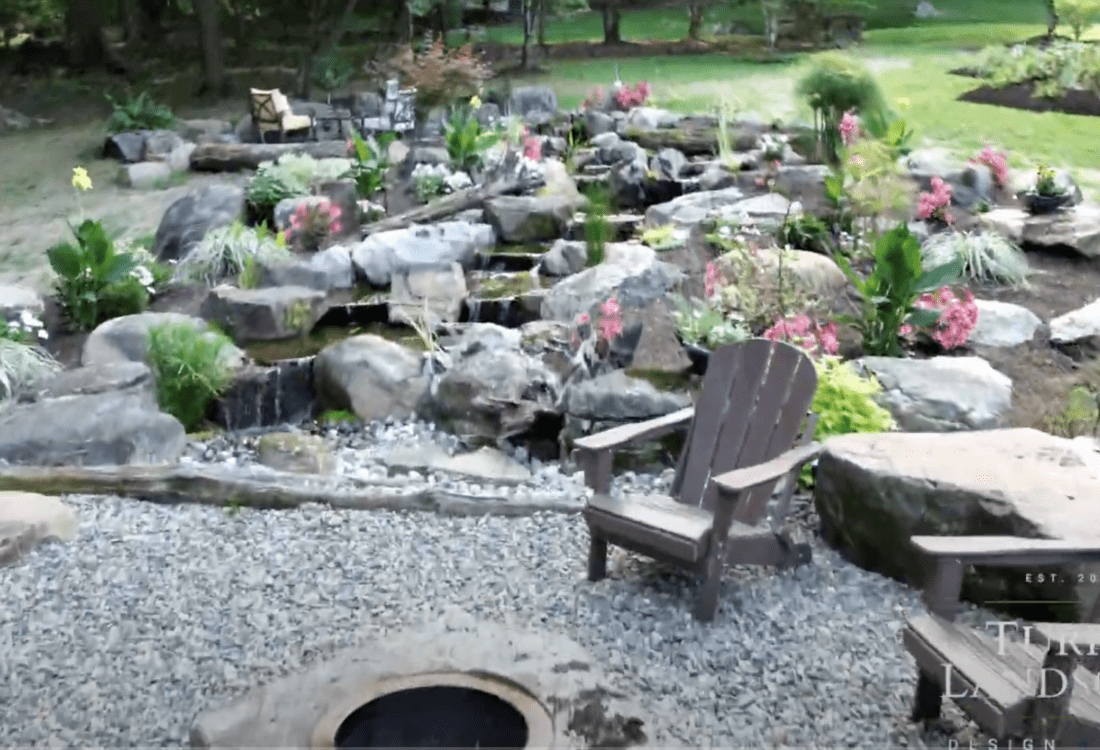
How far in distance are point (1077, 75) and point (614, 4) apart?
681 cm

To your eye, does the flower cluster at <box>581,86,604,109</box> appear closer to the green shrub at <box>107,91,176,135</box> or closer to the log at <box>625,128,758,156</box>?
the log at <box>625,128,758,156</box>

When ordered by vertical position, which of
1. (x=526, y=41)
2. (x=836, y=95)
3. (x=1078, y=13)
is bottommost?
(x=836, y=95)

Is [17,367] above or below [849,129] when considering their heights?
below

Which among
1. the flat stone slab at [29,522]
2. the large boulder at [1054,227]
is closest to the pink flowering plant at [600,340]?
the flat stone slab at [29,522]

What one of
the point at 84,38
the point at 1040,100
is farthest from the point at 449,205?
the point at 84,38

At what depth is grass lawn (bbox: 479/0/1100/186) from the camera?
26.6 ft

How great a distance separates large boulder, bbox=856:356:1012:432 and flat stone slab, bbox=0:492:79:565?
122 inches

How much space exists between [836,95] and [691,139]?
75.8 inches

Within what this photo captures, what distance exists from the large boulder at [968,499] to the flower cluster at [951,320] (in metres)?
1.33

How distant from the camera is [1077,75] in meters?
8.50

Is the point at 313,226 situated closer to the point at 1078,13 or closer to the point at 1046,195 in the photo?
the point at 1046,195

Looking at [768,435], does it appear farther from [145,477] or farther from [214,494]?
[145,477]

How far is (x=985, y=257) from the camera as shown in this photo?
6.04 m

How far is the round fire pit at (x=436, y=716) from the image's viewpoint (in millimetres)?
2469
